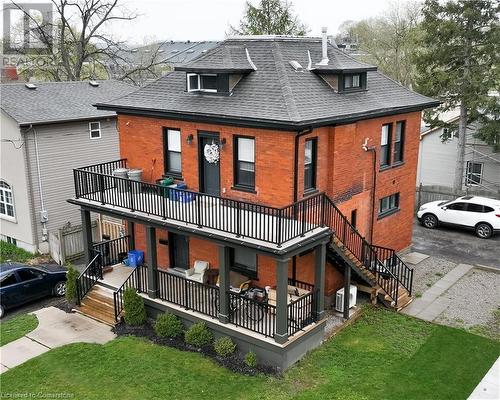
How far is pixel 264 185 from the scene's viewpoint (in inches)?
602

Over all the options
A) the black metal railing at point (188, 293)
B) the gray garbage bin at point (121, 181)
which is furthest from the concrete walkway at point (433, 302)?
the gray garbage bin at point (121, 181)

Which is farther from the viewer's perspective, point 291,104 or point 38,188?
point 38,188

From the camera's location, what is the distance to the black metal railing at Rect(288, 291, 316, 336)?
14.1 meters

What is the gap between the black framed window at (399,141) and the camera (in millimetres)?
19781

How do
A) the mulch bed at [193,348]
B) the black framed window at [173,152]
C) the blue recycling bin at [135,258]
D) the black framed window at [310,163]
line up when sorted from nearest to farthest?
the mulch bed at [193,348]
the black framed window at [310,163]
the black framed window at [173,152]
the blue recycling bin at [135,258]

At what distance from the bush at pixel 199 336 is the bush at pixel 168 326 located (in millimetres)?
613

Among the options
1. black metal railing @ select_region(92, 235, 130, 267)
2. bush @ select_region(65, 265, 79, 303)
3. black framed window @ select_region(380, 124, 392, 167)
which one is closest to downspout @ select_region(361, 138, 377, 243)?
black framed window @ select_region(380, 124, 392, 167)

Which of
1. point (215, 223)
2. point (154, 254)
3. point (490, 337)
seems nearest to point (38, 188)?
point (154, 254)

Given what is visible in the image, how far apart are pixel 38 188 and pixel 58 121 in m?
3.08

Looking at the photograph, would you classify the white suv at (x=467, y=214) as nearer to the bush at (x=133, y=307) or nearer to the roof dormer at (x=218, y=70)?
the roof dormer at (x=218, y=70)

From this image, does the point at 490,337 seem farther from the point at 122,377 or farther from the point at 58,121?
the point at 58,121

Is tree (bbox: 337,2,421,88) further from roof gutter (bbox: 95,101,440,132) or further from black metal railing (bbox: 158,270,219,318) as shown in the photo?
black metal railing (bbox: 158,270,219,318)

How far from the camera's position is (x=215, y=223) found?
14641 mm

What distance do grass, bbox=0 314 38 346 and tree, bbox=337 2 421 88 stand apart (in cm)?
3638
